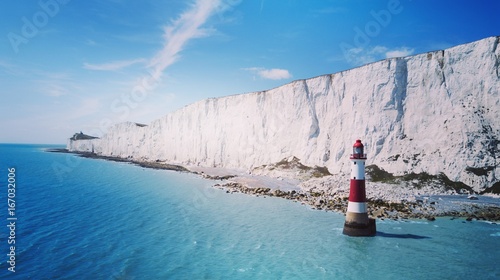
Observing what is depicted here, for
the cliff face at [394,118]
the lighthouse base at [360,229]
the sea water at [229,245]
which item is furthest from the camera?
the cliff face at [394,118]

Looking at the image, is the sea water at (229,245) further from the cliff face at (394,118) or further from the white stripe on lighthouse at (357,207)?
the cliff face at (394,118)

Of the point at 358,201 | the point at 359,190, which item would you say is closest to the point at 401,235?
the point at 358,201

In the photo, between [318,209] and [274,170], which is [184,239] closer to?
[318,209]

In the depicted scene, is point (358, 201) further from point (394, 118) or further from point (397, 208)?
point (394, 118)

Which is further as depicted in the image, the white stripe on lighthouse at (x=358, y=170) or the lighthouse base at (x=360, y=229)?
the lighthouse base at (x=360, y=229)

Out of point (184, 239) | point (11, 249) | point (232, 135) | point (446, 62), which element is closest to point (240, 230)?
point (184, 239)

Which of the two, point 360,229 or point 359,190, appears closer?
point 359,190

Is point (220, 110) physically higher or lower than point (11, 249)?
higher

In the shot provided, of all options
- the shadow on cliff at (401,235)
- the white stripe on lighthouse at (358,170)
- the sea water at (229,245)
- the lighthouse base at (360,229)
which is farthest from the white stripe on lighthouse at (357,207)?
the shadow on cliff at (401,235)
